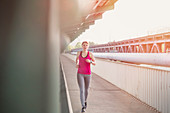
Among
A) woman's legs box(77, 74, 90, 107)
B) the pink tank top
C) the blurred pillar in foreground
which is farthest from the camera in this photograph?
woman's legs box(77, 74, 90, 107)

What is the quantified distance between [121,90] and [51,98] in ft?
25.3

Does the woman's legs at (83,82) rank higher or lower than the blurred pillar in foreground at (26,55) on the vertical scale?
lower

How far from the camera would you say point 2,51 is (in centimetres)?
104

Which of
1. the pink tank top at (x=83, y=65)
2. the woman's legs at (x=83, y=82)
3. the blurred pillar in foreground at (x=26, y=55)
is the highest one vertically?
the blurred pillar in foreground at (x=26, y=55)

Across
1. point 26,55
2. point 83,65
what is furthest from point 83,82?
point 26,55

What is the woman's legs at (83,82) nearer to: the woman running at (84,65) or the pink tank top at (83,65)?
the woman running at (84,65)

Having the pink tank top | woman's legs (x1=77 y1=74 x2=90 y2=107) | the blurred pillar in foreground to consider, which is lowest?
woman's legs (x1=77 y1=74 x2=90 y2=107)

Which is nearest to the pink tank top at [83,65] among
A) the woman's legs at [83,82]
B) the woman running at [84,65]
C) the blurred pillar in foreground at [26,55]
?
the woman running at [84,65]

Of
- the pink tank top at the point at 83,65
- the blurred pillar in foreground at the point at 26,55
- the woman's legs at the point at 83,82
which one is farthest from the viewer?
the woman's legs at the point at 83,82

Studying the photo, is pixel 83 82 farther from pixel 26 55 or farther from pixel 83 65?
pixel 26 55

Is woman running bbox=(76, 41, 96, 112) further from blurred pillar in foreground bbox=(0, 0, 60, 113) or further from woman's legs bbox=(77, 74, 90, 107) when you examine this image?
blurred pillar in foreground bbox=(0, 0, 60, 113)

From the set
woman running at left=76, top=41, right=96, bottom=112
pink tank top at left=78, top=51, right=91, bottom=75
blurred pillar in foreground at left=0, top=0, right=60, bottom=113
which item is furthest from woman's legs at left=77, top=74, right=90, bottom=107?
blurred pillar in foreground at left=0, top=0, right=60, bottom=113

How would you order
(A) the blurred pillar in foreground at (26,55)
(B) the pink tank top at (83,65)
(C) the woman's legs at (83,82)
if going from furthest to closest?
(C) the woman's legs at (83,82) < (B) the pink tank top at (83,65) < (A) the blurred pillar in foreground at (26,55)

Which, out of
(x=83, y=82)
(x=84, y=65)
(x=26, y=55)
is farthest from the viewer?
(x=83, y=82)
